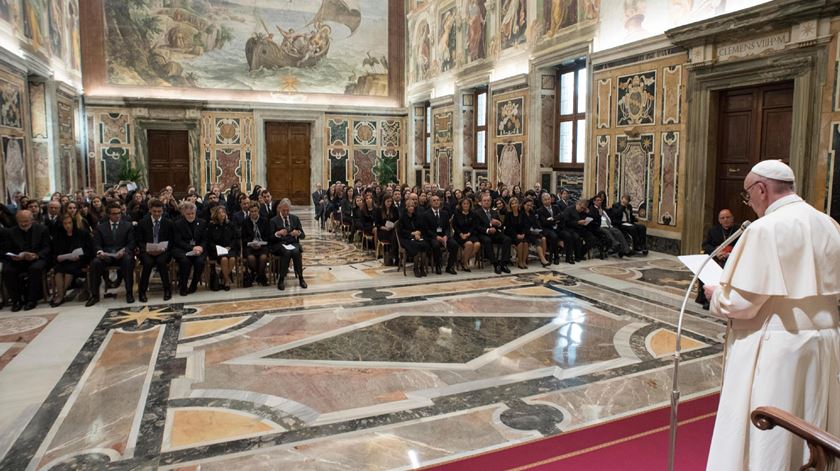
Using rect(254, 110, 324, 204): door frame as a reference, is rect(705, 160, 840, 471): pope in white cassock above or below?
below

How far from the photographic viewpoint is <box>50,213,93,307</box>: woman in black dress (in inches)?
311

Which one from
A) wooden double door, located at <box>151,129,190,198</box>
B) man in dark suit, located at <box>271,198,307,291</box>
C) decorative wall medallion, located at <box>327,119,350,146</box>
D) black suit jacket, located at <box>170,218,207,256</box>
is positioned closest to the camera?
black suit jacket, located at <box>170,218,207,256</box>

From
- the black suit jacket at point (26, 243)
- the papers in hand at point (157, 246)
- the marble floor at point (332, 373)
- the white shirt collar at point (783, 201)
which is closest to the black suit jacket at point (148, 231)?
the papers in hand at point (157, 246)

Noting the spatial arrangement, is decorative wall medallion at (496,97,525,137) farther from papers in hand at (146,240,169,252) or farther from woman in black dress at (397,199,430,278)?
papers in hand at (146,240,169,252)

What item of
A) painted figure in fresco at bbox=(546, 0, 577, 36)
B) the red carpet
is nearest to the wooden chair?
the red carpet

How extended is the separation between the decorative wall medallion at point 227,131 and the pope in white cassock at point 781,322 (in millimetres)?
21070

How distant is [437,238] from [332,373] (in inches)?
194

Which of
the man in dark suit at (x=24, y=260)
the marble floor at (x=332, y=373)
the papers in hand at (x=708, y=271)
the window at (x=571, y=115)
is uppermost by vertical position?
the window at (x=571, y=115)

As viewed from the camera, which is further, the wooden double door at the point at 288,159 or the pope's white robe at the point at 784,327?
the wooden double door at the point at 288,159

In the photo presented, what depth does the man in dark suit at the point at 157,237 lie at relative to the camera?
8.19 meters

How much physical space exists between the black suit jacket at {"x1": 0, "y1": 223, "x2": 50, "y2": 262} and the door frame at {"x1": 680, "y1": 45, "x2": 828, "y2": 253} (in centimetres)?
1067

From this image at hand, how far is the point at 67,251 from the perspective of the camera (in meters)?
8.09

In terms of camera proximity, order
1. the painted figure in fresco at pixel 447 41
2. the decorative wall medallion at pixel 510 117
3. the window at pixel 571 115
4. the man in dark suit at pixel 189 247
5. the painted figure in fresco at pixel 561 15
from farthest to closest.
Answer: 1. the painted figure in fresco at pixel 447 41
2. the decorative wall medallion at pixel 510 117
3. the window at pixel 571 115
4. the painted figure in fresco at pixel 561 15
5. the man in dark suit at pixel 189 247

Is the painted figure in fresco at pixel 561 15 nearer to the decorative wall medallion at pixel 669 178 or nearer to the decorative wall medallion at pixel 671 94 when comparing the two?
the decorative wall medallion at pixel 671 94
